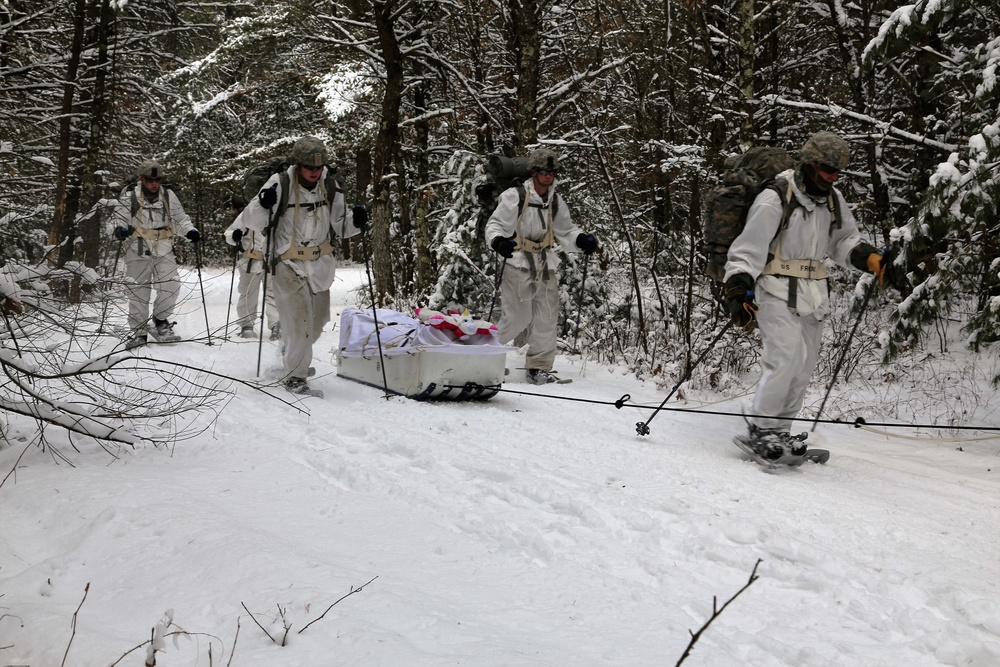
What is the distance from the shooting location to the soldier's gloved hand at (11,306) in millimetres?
3776

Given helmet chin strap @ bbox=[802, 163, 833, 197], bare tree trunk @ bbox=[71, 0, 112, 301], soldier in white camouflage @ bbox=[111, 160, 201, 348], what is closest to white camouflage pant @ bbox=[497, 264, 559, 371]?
helmet chin strap @ bbox=[802, 163, 833, 197]

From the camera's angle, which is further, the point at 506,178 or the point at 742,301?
the point at 506,178

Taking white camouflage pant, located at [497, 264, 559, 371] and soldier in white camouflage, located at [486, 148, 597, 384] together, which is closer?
soldier in white camouflage, located at [486, 148, 597, 384]

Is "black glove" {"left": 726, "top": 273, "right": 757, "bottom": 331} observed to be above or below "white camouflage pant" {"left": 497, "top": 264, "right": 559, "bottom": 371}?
above

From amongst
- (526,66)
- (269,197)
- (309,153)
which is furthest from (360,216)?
(526,66)

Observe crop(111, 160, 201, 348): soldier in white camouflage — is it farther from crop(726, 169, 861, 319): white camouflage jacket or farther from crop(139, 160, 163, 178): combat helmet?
crop(726, 169, 861, 319): white camouflage jacket

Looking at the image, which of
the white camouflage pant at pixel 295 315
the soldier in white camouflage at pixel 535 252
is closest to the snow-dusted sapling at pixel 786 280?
the soldier in white camouflage at pixel 535 252

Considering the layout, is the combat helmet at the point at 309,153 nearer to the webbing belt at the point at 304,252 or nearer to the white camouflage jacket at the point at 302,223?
the white camouflage jacket at the point at 302,223

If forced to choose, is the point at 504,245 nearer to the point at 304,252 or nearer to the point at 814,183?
→ the point at 304,252

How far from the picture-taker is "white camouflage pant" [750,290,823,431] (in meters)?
5.71

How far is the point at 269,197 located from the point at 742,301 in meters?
4.52

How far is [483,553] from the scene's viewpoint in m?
3.72

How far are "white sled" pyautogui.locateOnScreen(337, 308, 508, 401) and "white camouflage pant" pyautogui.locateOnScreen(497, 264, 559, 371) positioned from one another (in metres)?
1.30

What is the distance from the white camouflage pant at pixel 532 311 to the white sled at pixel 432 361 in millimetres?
1302
